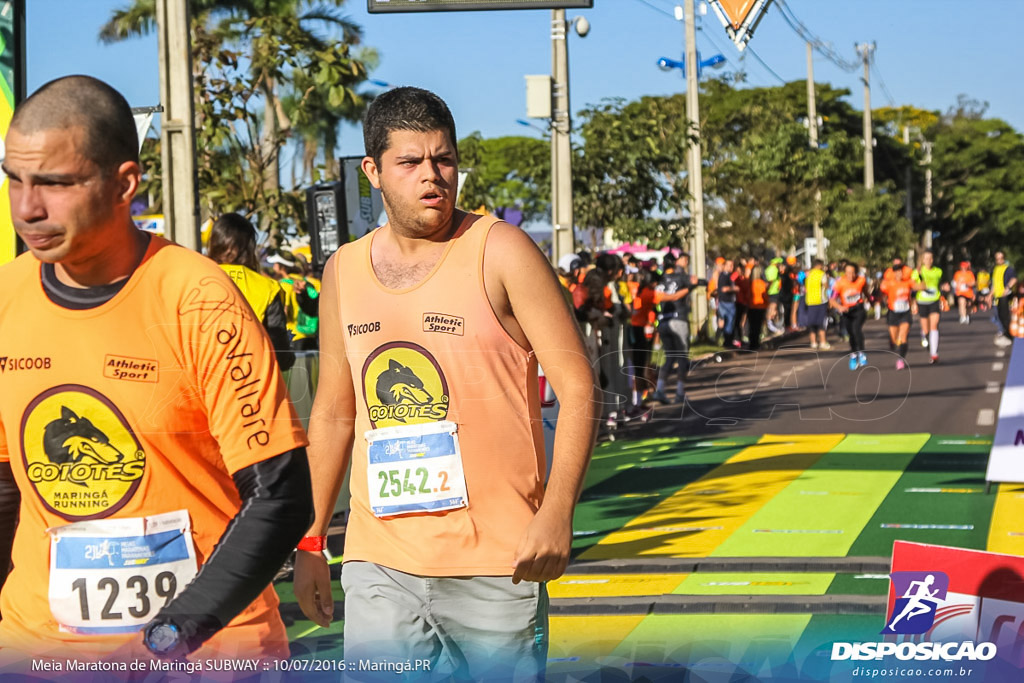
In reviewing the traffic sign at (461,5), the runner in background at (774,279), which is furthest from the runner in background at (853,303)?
the traffic sign at (461,5)

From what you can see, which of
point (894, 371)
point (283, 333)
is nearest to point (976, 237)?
point (894, 371)

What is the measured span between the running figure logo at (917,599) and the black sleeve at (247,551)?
10.4ft

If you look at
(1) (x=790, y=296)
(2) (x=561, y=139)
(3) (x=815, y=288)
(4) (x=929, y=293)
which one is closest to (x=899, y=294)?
(4) (x=929, y=293)

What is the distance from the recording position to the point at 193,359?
2592mm

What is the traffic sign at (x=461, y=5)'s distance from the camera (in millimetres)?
7297

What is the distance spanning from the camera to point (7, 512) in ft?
8.96

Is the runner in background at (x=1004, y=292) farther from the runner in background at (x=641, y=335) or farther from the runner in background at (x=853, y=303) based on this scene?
the runner in background at (x=641, y=335)

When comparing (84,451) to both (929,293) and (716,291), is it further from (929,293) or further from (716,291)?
(716,291)

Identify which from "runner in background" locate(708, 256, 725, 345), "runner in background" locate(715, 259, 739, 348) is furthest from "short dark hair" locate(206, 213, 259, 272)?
"runner in background" locate(708, 256, 725, 345)

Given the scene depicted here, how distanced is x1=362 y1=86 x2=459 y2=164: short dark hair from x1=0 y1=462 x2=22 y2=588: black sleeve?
132 centimetres

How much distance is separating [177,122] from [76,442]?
21.1 ft

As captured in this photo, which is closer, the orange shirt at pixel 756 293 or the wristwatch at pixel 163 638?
the wristwatch at pixel 163 638

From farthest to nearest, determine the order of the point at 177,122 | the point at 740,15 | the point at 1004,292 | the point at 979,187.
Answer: the point at 979,187
the point at 1004,292
the point at 740,15
the point at 177,122

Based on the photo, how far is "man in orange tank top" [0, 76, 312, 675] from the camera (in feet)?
8.43
